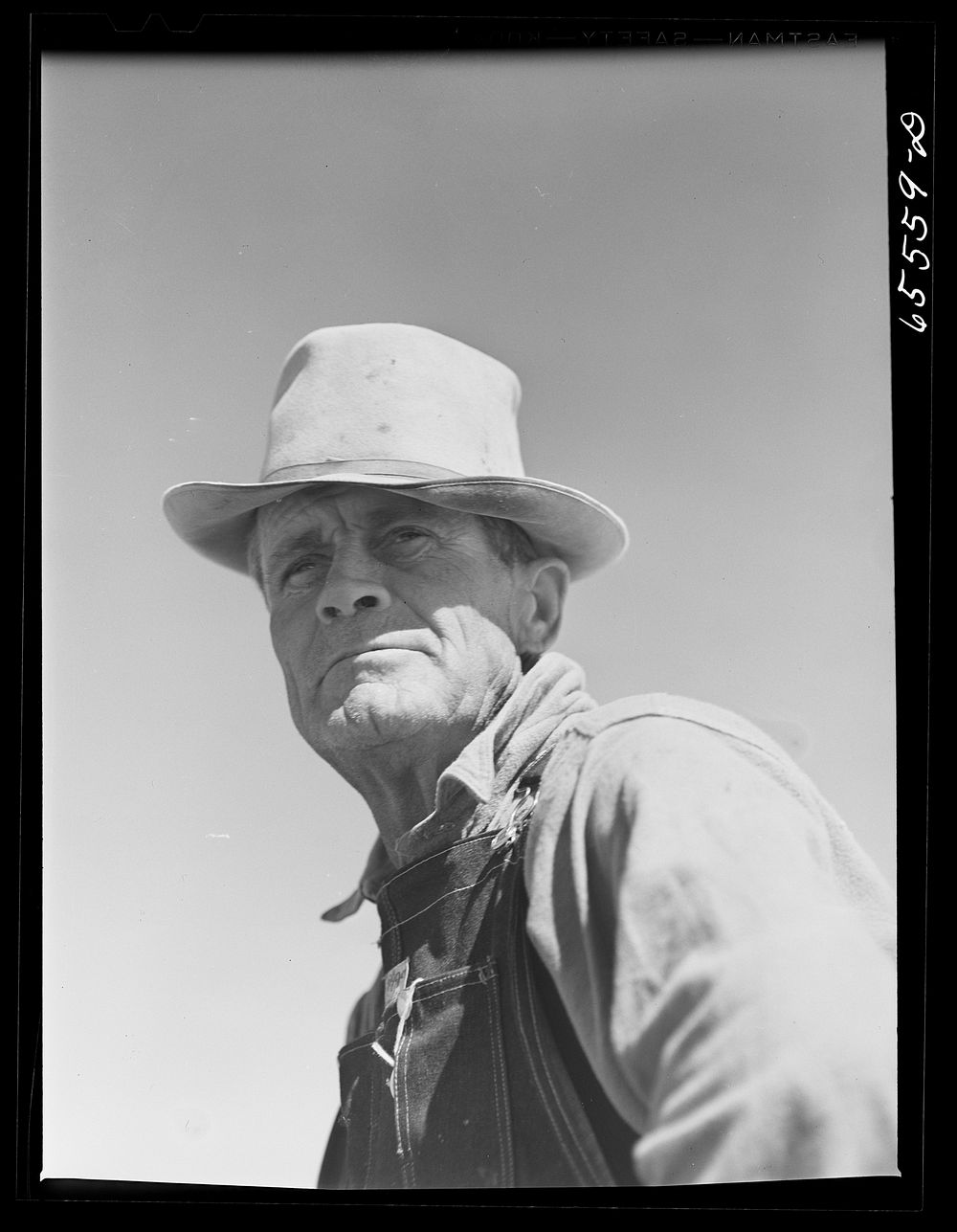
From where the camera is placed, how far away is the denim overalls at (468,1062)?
7.88 ft

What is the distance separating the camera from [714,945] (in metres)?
2.15

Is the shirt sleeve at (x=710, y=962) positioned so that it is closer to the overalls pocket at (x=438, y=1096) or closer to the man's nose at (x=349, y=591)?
the overalls pocket at (x=438, y=1096)

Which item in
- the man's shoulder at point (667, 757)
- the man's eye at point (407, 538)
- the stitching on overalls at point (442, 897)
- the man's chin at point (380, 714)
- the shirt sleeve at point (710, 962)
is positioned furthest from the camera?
the man's eye at point (407, 538)

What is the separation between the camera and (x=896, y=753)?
2.75 m

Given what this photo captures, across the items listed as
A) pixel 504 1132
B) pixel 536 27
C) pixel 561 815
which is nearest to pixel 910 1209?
pixel 504 1132

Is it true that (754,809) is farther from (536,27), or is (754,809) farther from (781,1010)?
(536,27)

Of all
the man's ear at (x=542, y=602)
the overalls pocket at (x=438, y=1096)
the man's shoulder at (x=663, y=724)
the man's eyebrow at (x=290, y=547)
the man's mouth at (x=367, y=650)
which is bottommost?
the overalls pocket at (x=438, y=1096)

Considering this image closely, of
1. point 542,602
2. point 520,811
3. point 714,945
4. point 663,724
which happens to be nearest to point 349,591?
point 542,602

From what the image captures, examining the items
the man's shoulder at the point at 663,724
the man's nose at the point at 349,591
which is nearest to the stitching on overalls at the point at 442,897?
the man's shoulder at the point at 663,724

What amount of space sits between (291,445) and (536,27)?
1.02m

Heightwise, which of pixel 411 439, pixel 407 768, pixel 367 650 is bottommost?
pixel 407 768

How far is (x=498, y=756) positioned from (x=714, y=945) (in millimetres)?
Result: 731

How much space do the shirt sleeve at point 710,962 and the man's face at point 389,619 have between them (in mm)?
401

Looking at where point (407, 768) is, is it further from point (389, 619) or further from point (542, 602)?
point (542, 602)
